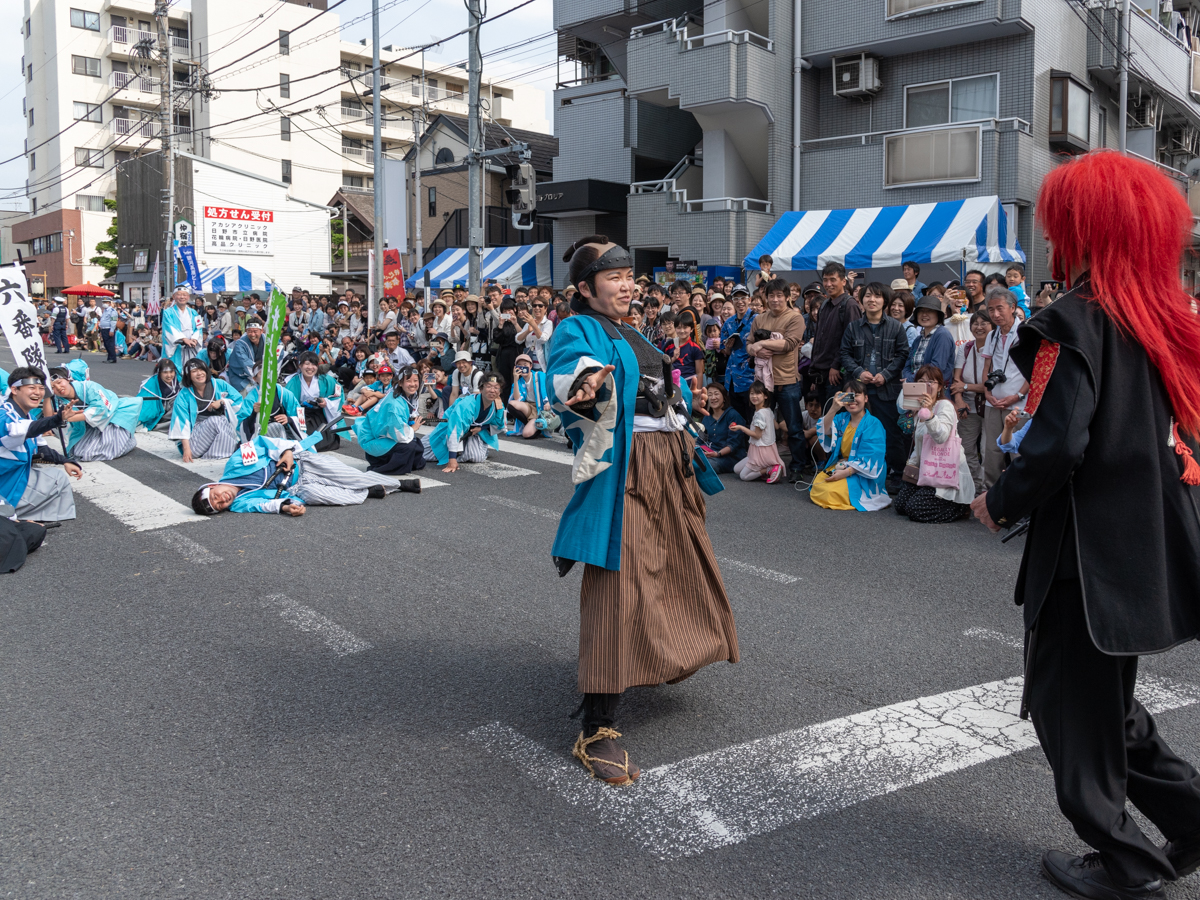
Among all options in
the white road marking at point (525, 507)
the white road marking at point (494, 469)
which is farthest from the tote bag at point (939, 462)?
the white road marking at point (494, 469)

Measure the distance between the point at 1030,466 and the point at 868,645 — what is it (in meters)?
2.46

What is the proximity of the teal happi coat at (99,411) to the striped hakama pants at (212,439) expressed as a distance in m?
0.81

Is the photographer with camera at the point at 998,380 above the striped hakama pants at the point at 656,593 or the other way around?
above

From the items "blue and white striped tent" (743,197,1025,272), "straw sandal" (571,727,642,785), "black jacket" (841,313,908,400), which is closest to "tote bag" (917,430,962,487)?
"black jacket" (841,313,908,400)

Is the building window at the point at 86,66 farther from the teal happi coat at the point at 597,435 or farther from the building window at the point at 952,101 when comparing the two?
the teal happi coat at the point at 597,435

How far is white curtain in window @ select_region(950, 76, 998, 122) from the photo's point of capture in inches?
675

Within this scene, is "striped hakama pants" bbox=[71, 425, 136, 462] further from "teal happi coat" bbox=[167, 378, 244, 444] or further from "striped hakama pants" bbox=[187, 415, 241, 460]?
"striped hakama pants" bbox=[187, 415, 241, 460]

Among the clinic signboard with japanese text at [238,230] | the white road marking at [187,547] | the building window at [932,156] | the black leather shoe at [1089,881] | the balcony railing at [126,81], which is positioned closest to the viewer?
the black leather shoe at [1089,881]

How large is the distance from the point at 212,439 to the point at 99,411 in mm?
1237

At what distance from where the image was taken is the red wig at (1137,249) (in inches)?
94.5

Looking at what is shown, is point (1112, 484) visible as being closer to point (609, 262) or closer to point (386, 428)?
point (609, 262)

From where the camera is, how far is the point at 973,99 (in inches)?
685

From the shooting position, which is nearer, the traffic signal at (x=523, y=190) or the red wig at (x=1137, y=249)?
the red wig at (x=1137, y=249)

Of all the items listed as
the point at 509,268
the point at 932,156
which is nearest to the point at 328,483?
the point at 932,156
